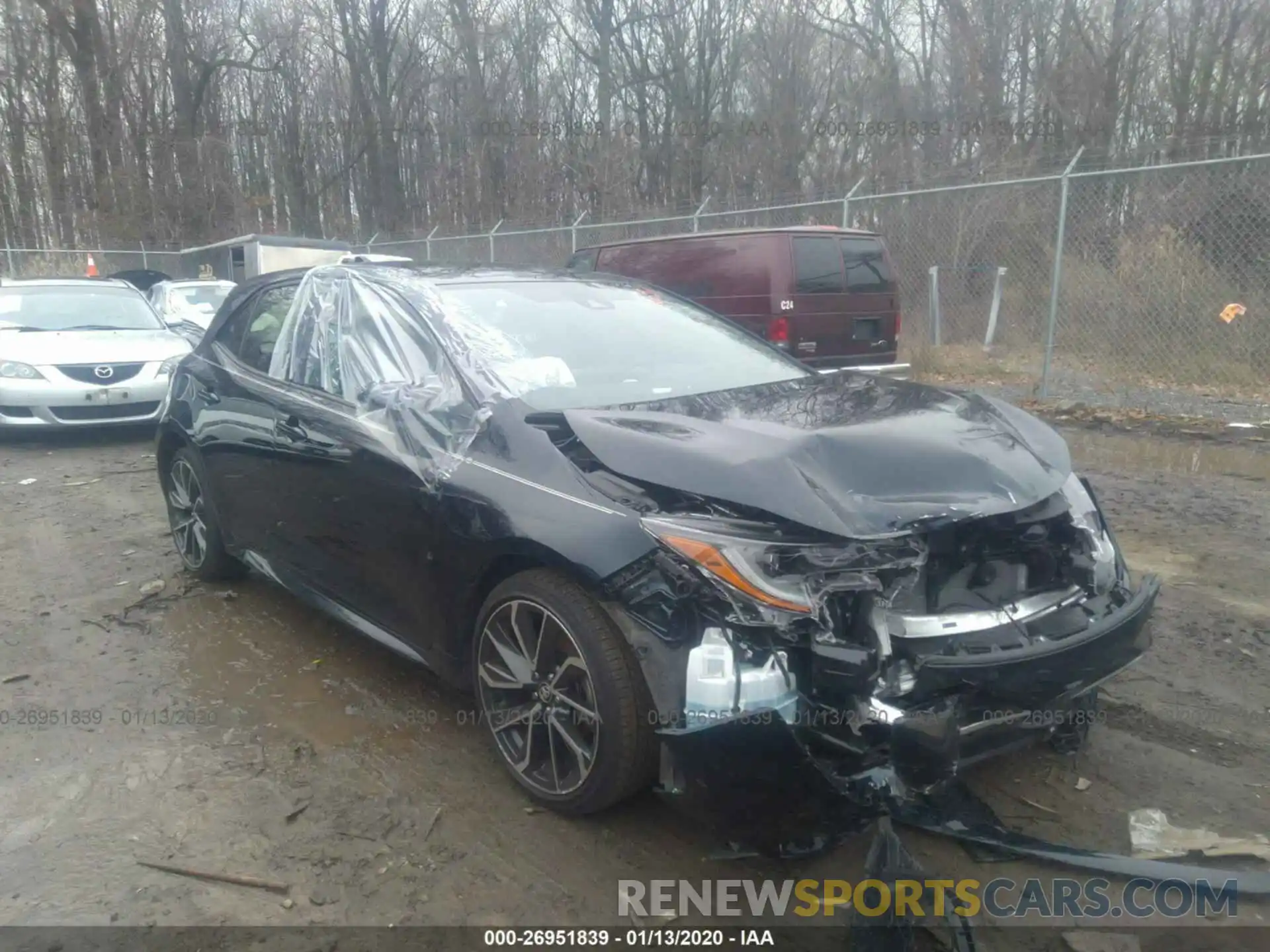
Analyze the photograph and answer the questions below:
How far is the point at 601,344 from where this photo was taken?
367cm

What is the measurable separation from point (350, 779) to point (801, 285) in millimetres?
6891

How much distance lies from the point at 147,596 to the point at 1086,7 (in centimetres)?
1899

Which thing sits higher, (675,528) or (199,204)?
(199,204)

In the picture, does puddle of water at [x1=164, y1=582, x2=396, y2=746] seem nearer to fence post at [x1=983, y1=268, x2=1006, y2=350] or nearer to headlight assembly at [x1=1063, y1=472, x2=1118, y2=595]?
headlight assembly at [x1=1063, y1=472, x2=1118, y2=595]

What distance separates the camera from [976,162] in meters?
17.3

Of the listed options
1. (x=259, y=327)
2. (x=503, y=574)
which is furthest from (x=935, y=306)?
(x=503, y=574)

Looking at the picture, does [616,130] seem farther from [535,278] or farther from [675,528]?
[675,528]

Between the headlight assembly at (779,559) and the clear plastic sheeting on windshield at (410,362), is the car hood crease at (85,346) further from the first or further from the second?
the headlight assembly at (779,559)

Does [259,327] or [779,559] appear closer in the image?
[779,559]

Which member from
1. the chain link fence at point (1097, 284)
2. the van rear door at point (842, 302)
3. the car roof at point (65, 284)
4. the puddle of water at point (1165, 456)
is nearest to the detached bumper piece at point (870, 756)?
the puddle of water at point (1165, 456)

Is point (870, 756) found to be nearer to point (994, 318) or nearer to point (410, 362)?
point (410, 362)

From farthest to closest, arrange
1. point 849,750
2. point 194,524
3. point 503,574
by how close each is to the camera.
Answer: point 194,524 < point 503,574 < point 849,750

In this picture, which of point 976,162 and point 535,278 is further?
point 976,162

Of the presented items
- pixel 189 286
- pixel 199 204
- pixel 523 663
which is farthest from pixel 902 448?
pixel 199 204
